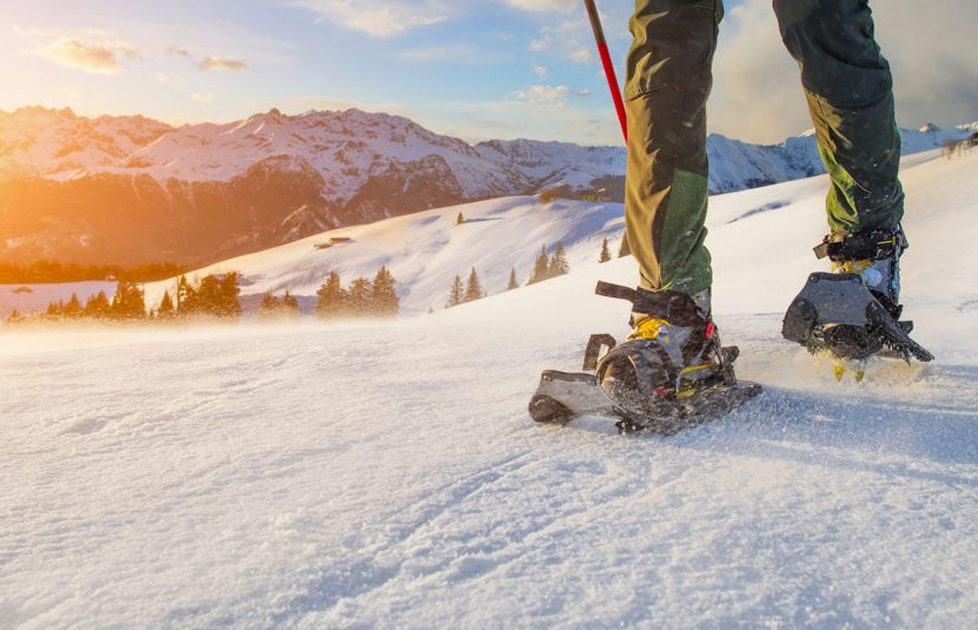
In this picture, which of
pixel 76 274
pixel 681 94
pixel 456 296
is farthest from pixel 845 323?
pixel 76 274

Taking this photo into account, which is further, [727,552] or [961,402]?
[961,402]

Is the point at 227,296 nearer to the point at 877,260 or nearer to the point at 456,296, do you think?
the point at 456,296

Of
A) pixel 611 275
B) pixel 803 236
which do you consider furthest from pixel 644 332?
pixel 611 275

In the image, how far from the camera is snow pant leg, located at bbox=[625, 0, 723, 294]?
1.66 meters

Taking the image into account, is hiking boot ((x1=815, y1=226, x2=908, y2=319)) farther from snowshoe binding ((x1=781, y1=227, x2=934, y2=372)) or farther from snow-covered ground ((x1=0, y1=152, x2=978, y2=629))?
snow-covered ground ((x1=0, y1=152, x2=978, y2=629))

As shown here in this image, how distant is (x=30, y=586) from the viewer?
749 millimetres

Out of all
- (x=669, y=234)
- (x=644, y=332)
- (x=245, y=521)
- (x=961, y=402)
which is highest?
(x=669, y=234)

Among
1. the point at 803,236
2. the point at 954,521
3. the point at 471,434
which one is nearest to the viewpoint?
the point at 954,521

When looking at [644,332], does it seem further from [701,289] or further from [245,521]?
[245,521]

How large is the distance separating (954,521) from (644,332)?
2.67ft

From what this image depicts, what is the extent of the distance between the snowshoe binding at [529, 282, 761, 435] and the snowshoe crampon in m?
0.30

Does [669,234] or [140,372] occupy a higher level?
[669,234]

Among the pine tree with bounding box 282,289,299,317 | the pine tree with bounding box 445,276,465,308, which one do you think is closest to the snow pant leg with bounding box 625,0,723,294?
the pine tree with bounding box 282,289,299,317

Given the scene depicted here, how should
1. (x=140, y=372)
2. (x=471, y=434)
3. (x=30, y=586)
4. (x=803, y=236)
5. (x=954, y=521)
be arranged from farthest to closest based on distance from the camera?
(x=803, y=236), (x=140, y=372), (x=471, y=434), (x=954, y=521), (x=30, y=586)
